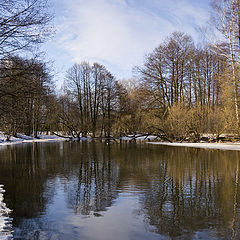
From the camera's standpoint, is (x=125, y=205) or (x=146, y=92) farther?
(x=146, y=92)

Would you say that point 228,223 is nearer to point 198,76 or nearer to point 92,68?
point 198,76

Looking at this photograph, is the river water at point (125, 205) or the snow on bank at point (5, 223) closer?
the snow on bank at point (5, 223)

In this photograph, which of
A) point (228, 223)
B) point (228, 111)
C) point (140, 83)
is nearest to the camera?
point (228, 223)

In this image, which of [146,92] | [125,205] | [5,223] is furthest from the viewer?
[146,92]

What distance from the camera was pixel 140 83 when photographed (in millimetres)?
34688

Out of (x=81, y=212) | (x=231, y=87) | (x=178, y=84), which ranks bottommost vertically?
(x=81, y=212)

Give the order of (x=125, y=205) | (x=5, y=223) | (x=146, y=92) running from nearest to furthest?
(x=5, y=223) < (x=125, y=205) < (x=146, y=92)

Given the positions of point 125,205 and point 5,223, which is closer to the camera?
point 5,223

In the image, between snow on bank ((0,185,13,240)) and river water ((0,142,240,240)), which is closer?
snow on bank ((0,185,13,240))

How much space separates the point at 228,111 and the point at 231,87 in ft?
9.98

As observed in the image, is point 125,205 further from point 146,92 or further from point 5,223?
point 146,92

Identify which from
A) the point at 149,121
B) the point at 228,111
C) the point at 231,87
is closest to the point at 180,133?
the point at 149,121

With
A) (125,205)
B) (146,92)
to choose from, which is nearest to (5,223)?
(125,205)

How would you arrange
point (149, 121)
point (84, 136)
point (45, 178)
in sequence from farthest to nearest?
1. point (84, 136)
2. point (149, 121)
3. point (45, 178)
